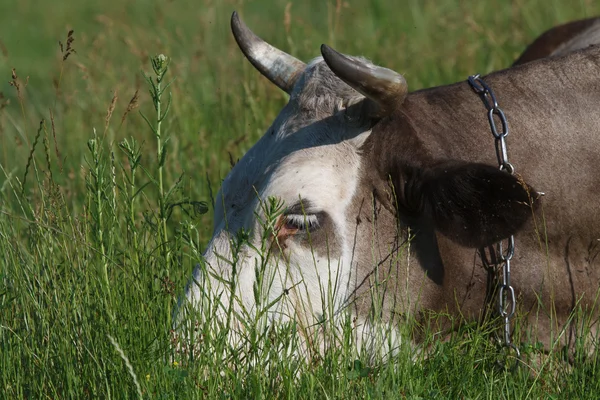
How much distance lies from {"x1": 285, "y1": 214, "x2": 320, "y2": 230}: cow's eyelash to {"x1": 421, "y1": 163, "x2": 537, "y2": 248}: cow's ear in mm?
419

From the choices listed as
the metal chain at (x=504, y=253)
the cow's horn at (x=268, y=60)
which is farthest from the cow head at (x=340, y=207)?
the cow's horn at (x=268, y=60)

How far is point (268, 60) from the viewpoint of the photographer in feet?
14.0

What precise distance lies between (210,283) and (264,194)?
0.43 metres

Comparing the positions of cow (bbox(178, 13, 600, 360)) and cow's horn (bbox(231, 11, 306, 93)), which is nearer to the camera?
A: cow (bbox(178, 13, 600, 360))

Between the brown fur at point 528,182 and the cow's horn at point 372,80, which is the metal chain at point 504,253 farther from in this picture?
the cow's horn at point 372,80

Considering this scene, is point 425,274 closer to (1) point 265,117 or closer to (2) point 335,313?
(2) point 335,313

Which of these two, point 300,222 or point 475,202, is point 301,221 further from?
point 475,202

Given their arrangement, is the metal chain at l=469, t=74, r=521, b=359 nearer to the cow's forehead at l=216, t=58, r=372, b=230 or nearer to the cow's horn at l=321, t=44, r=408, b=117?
the cow's horn at l=321, t=44, r=408, b=117

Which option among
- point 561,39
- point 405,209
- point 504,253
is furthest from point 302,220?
point 561,39

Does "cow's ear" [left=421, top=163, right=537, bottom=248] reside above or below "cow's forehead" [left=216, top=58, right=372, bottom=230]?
below

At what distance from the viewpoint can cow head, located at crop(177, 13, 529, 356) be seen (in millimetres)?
3521

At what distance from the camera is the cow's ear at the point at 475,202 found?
3395 mm

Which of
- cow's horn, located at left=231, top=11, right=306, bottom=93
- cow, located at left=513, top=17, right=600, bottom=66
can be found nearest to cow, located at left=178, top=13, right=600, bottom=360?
cow's horn, located at left=231, top=11, right=306, bottom=93

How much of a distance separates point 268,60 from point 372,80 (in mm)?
843
